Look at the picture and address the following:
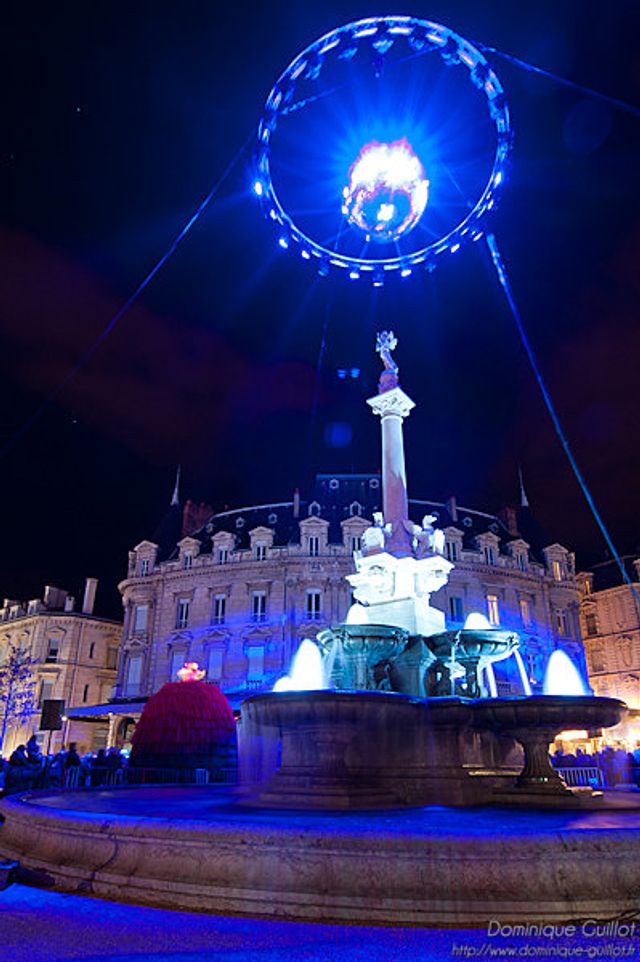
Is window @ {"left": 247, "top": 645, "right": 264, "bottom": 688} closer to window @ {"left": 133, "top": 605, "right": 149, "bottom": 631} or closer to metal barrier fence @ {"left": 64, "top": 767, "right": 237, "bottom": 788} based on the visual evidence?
window @ {"left": 133, "top": 605, "right": 149, "bottom": 631}

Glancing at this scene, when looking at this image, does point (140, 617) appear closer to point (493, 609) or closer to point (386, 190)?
point (493, 609)

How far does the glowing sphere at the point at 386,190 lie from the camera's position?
14914 millimetres

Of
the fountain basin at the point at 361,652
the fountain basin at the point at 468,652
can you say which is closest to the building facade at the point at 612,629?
the fountain basin at the point at 468,652

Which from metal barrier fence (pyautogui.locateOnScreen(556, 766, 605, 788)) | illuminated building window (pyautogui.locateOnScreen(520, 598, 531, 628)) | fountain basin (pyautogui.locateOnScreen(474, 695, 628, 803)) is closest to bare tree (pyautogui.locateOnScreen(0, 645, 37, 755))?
illuminated building window (pyautogui.locateOnScreen(520, 598, 531, 628))

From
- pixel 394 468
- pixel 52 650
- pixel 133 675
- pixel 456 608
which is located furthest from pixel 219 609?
pixel 394 468

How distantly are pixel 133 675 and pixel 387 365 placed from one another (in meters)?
31.8

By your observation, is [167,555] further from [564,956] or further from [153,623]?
[564,956]

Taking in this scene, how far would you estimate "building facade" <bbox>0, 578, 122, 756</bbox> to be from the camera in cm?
4566

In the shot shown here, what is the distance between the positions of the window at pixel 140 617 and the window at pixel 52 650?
36.9ft

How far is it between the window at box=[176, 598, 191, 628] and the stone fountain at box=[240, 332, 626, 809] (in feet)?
97.4

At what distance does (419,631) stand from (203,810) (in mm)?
6632

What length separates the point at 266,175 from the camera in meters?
15.9

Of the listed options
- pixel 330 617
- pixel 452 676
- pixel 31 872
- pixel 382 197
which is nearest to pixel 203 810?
pixel 31 872

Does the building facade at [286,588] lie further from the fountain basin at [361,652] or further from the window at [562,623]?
the fountain basin at [361,652]
